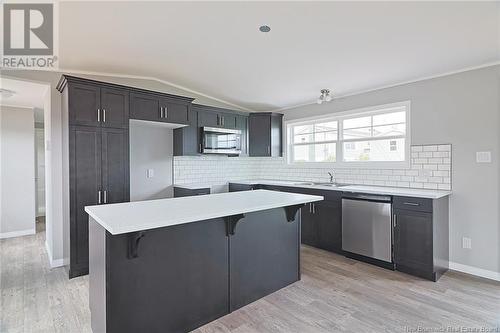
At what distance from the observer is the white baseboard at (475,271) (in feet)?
9.95

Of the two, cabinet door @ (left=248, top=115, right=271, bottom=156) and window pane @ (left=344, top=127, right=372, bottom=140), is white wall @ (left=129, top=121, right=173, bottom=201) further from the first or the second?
window pane @ (left=344, top=127, right=372, bottom=140)

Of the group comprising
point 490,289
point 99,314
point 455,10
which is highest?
point 455,10

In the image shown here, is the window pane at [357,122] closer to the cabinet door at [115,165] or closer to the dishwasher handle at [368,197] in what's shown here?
the dishwasher handle at [368,197]

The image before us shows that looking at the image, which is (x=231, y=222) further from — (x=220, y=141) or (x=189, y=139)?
(x=220, y=141)

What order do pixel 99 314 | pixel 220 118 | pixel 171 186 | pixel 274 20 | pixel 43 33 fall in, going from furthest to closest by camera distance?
1. pixel 220 118
2. pixel 171 186
3. pixel 43 33
4. pixel 274 20
5. pixel 99 314

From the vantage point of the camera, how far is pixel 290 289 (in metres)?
2.81

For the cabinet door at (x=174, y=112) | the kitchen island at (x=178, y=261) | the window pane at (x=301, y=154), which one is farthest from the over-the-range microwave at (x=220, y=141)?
the kitchen island at (x=178, y=261)

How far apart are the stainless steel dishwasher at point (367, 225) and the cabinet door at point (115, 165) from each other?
292 cm

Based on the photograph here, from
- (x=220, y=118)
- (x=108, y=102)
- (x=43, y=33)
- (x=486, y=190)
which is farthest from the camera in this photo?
(x=220, y=118)

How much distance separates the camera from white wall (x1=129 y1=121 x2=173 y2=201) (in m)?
4.09

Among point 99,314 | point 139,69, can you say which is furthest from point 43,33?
point 99,314

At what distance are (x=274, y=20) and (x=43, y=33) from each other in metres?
2.15

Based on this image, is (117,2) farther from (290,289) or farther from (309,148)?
(309,148)

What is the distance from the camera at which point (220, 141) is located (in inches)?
192
